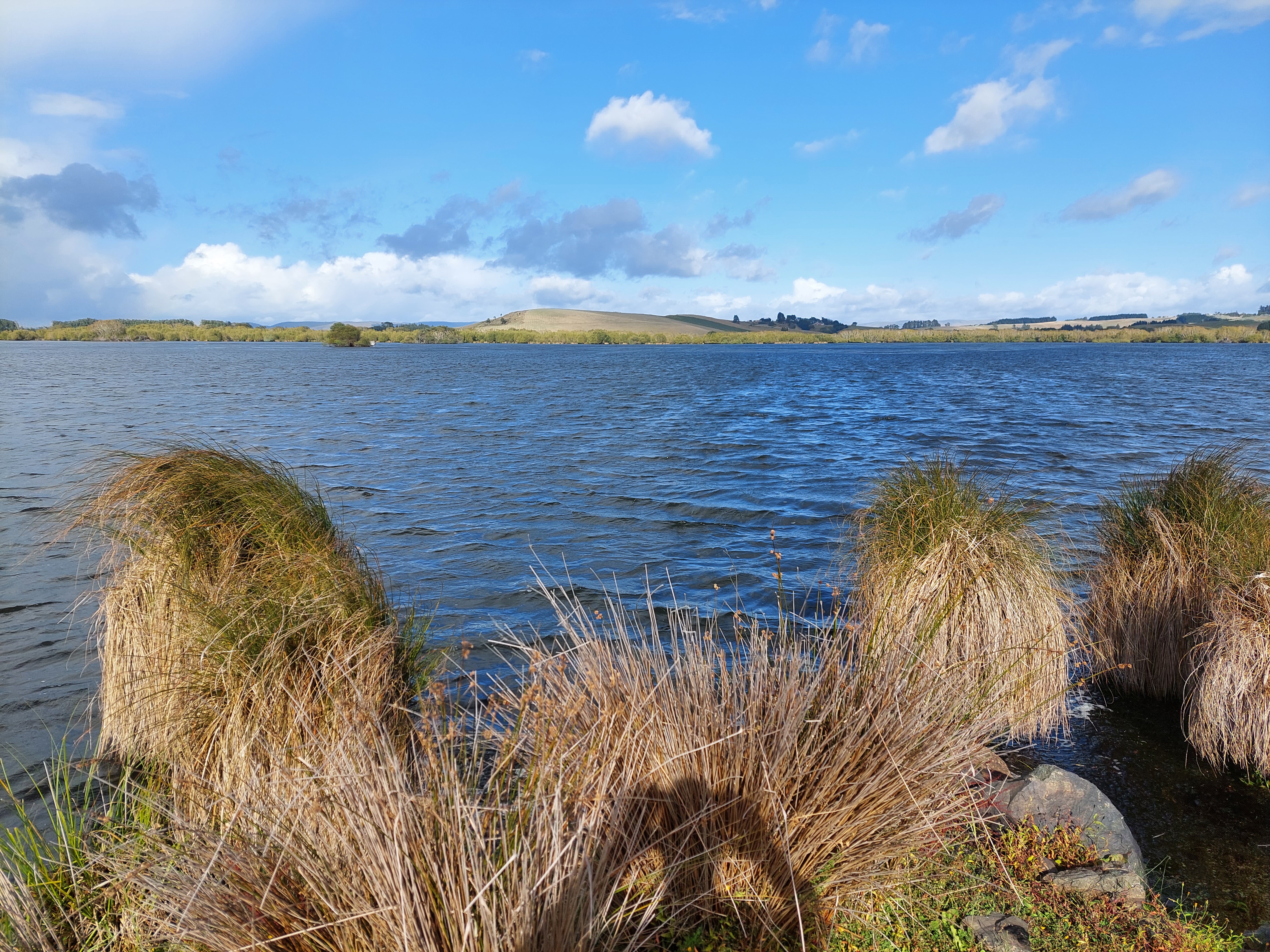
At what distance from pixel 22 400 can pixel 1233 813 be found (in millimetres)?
41624

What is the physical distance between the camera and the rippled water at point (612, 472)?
20.5 feet

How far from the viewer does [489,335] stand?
165000 millimetres

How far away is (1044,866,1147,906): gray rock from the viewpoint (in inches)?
165

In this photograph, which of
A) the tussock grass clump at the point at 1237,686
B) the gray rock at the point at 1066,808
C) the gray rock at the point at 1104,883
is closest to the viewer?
the gray rock at the point at 1104,883

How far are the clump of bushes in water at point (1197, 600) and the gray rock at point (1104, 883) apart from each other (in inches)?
65.5

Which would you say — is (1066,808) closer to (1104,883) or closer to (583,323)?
(1104,883)

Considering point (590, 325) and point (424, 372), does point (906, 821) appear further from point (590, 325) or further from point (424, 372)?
point (590, 325)

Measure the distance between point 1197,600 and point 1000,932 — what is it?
4.36 m

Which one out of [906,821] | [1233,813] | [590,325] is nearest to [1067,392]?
[1233,813]

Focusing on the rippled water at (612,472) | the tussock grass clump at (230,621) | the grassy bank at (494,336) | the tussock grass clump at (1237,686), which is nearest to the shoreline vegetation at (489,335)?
the grassy bank at (494,336)

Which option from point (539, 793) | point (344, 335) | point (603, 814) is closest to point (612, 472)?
point (603, 814)

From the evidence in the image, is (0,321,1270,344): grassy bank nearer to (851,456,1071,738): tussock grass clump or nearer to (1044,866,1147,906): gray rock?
(851,456,1071,738): tussock grass clump

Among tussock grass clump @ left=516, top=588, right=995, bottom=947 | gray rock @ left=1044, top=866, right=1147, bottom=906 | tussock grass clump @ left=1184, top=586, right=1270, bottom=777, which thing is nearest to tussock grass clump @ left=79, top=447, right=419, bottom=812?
tussock grass clump @ left=516, top=588, right=995, bottom=947

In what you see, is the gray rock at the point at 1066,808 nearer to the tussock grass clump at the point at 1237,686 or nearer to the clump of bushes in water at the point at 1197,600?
the clump of bushes in water at the point at 1197,600
